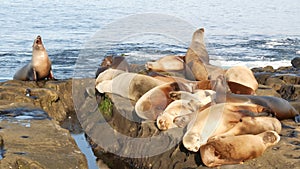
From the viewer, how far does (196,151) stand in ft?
15.9

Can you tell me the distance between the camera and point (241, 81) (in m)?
6.91

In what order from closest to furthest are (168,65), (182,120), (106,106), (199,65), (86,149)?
1. (182,120)
2. (86,149)
3. (106,106)
4. (199,65)
5. (168,65)

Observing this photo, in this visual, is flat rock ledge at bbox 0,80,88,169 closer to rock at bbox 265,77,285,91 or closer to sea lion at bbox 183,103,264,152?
sea lion at bbox 183,103,264,152

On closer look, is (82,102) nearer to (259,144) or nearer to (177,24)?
(259,144)

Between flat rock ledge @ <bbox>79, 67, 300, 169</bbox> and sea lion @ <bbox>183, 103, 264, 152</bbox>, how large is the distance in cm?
19

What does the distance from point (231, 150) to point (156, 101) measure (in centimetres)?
155

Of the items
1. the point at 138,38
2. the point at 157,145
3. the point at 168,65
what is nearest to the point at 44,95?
the point at 168,65

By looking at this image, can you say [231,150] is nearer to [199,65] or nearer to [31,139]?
[31,139]

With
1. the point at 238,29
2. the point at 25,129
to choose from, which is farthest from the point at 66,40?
the point at 25,129

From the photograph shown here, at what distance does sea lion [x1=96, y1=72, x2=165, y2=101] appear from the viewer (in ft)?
21.9

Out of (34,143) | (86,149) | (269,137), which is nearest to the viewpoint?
(269,137)

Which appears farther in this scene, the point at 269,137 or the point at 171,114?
the point at 171,114

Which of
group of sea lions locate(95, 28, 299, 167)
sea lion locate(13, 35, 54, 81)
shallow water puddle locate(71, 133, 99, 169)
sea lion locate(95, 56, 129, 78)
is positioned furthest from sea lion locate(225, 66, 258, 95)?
sea lion locate(13, 35, 54, 81)

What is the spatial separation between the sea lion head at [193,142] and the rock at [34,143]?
1025mm
